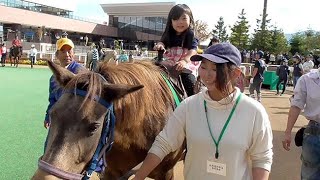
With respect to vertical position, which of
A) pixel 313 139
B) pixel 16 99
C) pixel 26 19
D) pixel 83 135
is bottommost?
pixel 16 99

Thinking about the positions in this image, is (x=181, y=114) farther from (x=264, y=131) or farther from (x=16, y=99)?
(x=16, y=99)

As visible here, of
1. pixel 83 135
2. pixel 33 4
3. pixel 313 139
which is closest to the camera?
pixel 83 135

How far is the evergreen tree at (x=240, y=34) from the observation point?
46594mm

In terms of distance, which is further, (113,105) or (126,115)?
(126,115)

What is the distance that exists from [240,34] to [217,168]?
47.5 m

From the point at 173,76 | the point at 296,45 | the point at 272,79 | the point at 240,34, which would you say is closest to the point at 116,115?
the point at 173,76

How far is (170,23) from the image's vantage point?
4113 millimetres

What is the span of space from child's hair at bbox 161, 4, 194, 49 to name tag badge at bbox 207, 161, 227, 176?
2.08m

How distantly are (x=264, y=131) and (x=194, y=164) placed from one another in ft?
1.58

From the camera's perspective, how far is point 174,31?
416 cm

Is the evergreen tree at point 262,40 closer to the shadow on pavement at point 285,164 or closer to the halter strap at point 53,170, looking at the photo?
the shadow on pavement at point 285,164

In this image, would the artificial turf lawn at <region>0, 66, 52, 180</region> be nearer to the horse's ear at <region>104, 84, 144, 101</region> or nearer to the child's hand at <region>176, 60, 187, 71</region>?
the child's hand at <region>176, 60, 187, 71</region>

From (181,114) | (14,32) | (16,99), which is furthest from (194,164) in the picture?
(14,32)

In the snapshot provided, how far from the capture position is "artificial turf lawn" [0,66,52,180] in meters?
5.55
